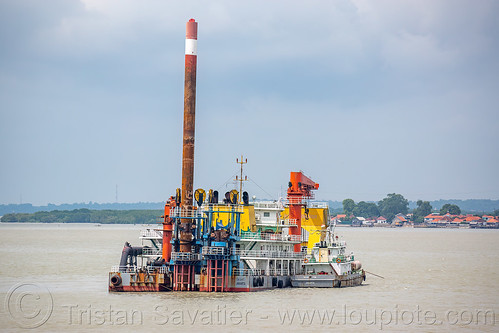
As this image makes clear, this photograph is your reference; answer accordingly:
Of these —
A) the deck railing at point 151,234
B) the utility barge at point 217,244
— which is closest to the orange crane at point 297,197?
the utility barge at point 217,244

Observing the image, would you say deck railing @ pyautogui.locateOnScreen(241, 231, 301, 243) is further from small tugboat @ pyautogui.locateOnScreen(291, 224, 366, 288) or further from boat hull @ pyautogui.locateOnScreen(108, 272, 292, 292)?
boat hull @ pyautogui.locateOnScreen(108, 272, 292, 292)

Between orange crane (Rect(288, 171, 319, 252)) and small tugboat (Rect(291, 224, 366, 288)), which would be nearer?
small tugboat (Rect(291, 224, 366, 288))

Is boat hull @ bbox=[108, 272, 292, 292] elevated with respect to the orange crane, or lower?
lower

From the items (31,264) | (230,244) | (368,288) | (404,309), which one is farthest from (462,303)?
(31,264)

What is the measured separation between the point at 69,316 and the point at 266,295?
18603 mm

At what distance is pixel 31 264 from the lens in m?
112

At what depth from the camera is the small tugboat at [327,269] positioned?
81438mm
